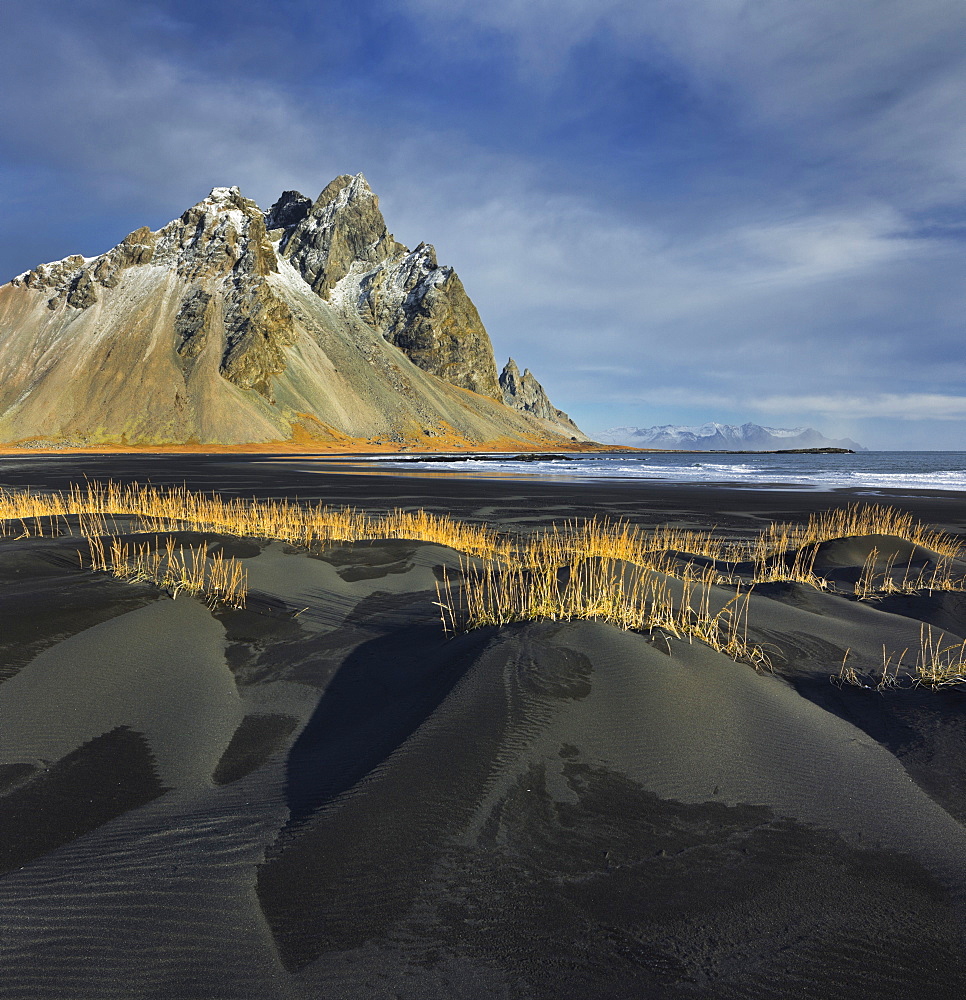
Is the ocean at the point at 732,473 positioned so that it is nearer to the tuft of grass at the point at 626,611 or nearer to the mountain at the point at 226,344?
the tuft of grass at the point at 626,611

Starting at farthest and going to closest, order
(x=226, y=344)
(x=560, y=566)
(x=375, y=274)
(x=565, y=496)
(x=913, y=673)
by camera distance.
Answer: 1. (x=375, y=274)
2. (x=226, y=344)
3. (x=565, y=496)
4. (x=560, y=566)
5. (x=913, y=673)

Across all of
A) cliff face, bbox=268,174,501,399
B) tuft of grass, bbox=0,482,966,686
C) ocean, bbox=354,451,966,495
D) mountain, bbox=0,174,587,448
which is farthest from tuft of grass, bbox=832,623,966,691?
cliff face, bbox=268,174,501,399

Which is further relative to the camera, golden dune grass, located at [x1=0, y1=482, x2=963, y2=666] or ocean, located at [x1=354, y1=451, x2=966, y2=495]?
ocean, located at [x1=354, y1=451, x2=966, y2=495]

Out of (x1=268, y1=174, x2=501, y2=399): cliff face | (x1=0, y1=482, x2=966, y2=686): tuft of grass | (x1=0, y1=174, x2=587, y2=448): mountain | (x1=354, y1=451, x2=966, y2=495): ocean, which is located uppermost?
(x1=268, y1=174, x2=501, y2=399): cliff face

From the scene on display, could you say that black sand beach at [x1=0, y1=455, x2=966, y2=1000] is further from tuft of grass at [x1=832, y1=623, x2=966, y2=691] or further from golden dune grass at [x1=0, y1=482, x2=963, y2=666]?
golden dune grass at [x1=0, y1=482, x2=963, y2=666]

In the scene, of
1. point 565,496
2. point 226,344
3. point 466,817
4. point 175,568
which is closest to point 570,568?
point 175,568

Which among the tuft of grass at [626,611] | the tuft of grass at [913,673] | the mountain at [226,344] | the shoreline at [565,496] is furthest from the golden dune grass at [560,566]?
the mountain at [226,344]

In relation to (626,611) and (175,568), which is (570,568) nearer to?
(626,611)
